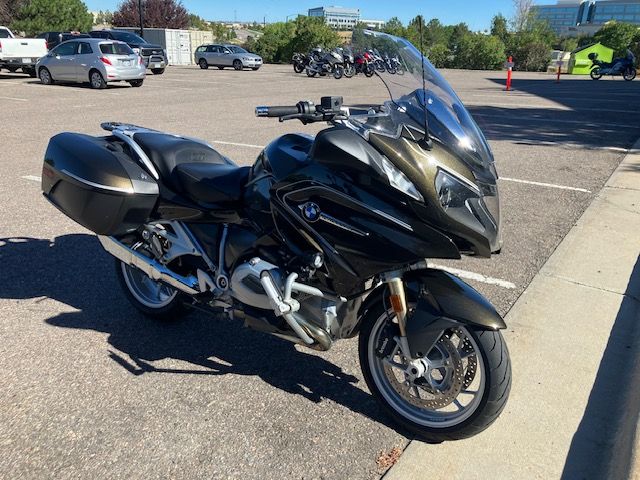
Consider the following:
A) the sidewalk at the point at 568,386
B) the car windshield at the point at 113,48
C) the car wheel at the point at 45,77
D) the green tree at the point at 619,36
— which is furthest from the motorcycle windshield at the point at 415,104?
the green tree at the point at 619,36

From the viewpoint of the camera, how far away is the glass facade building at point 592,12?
12959 cm

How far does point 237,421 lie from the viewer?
2.74m

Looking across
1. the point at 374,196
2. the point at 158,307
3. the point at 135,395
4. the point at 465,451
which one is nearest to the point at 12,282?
the point at 158,307

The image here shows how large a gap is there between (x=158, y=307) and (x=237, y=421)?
45.5 inches

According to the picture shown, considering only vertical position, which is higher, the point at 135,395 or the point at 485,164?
the point at 485,164

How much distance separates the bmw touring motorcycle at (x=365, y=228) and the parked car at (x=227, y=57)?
100 feet

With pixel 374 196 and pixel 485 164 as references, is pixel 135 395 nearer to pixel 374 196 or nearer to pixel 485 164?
pixel 374 196

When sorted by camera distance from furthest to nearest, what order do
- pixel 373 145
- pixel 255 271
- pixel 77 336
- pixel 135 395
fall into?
pixel 77 336 → pixel 135 395 → pixel 255 271 → pixel 373 145

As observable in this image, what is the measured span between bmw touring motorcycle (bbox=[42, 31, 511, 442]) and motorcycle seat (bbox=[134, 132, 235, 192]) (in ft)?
0.06

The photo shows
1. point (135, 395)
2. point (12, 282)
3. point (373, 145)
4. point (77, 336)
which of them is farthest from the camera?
point (12, 282)

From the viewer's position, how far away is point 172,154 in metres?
3.24

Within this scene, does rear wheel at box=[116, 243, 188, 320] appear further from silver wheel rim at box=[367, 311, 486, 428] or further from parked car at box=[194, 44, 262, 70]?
parked car at box=[194, 44, 262, 70]

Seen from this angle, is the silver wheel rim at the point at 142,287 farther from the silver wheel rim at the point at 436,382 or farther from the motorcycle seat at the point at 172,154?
the silver wheel rim at the point at 436,382

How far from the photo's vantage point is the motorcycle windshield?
237 centimetres
